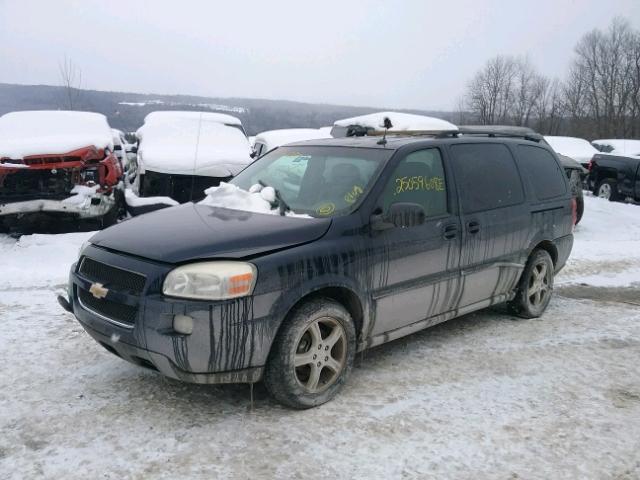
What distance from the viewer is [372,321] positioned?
12.6 feet

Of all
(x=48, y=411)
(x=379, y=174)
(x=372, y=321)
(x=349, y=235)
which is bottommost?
(x=48, y=411)

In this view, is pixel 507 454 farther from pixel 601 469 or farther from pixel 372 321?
pixel 372 321

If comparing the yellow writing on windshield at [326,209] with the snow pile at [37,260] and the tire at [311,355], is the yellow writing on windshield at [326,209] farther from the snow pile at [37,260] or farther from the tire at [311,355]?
the snow pile at [37,260]

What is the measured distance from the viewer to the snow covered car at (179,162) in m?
8.89

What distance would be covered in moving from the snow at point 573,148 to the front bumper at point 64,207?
15517 millimetres

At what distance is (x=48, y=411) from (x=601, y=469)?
3.10 m

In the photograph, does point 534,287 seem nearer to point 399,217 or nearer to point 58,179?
point 399,217

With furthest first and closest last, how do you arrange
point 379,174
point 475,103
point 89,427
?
point 475,103 → point 379,174 → point 89,427

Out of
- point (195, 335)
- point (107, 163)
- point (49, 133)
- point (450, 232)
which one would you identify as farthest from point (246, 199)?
point (49, 133)

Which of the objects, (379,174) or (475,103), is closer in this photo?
(379,174)

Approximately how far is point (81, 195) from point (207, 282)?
561cm

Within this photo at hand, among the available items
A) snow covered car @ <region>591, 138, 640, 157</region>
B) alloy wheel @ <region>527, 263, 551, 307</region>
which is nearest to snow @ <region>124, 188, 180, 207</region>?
alloy wheel @ <region>527, 263, 551, 307</region>

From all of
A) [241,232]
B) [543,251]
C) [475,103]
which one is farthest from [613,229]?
[475,103]

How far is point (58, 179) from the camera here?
7.92m
